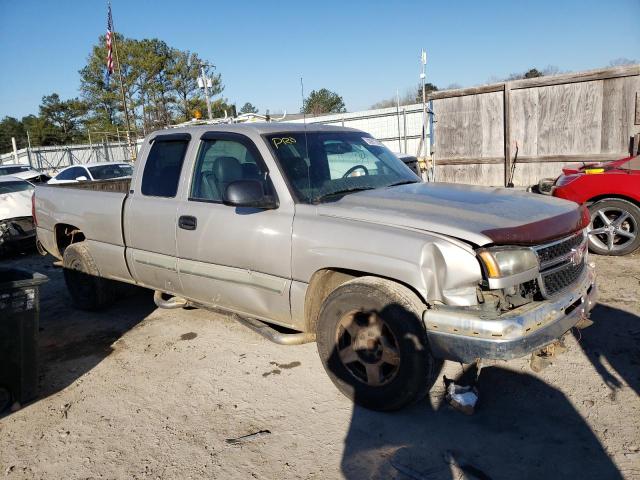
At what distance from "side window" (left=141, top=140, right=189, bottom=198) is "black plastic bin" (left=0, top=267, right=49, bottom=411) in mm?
1279

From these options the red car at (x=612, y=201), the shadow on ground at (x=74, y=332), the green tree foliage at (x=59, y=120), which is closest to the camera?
the shadow on ground at (x=74, y=332)

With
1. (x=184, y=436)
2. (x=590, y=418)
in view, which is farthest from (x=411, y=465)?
(x=184, y=436)

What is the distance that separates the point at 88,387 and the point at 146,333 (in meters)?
1.09

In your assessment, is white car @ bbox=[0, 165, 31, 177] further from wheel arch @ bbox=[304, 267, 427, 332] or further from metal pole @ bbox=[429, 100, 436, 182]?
wheel arch @ bbox=[304, 267, 427, 332]

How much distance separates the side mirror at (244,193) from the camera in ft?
11.2

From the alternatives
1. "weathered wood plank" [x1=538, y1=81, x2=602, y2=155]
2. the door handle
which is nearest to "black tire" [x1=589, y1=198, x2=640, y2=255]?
"weathered wood plank" [x1=538, y1=81, x2=602, y2=155]

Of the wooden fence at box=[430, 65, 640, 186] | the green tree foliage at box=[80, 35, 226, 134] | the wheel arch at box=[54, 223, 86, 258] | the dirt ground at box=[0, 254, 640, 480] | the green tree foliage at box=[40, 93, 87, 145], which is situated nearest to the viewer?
the dirt ground at box=[0, 254, 640, 480]

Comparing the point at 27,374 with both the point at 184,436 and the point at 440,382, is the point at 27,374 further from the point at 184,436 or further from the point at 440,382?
the point at 440,382

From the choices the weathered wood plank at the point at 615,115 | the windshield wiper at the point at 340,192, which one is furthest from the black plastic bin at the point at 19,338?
the weathered wood plank at the point at 615,115

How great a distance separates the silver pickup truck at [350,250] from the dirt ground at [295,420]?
36 centimetres

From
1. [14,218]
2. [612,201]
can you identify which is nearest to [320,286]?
[612,201]

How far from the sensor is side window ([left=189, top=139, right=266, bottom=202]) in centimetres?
388

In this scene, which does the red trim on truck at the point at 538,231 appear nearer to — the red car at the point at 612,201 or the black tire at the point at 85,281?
the red car at the point at 612,201

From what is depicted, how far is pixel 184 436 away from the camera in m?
3.14
